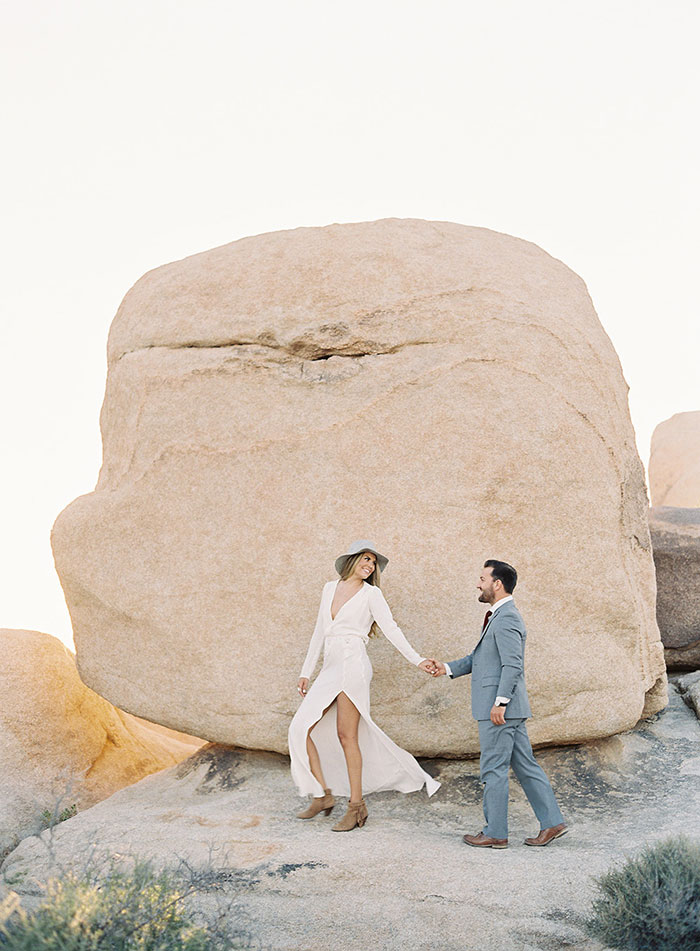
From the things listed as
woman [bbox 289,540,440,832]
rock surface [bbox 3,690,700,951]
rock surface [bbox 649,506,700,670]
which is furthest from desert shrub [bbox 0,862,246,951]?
rock surface [bbox 649,506,700,670]

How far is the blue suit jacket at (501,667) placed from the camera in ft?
18.8

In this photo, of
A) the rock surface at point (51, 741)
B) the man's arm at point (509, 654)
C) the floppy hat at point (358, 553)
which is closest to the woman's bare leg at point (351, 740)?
the floppy hat at point (358, 553)

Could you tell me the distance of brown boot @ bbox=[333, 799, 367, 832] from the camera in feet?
19.3

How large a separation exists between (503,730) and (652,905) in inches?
63.5

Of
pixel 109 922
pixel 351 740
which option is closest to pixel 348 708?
pixel 351 740

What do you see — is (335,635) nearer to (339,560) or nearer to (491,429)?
(339,560)

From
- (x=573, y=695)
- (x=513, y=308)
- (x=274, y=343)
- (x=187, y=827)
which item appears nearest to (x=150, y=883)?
(x=187, y=827)

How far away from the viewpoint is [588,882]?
4938mm

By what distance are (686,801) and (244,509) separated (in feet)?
12.9

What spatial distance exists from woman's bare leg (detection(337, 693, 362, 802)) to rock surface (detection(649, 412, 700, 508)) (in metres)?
13.0

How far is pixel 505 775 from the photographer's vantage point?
18.9 feet

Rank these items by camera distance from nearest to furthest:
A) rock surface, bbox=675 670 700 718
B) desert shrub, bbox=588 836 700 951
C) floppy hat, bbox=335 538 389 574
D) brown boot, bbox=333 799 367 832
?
desert shrub, bbox=588 836 700 951
brown boot, bbox=333 799 367 832
floppy hat, bbox=335 538 389 574
rock surface, bbox=675 670 700 718

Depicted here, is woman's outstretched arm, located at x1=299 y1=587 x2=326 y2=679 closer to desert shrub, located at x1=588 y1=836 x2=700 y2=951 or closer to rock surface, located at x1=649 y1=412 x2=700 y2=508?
desert shrub, located at x1=588 y1=836 x2=700 y2=951

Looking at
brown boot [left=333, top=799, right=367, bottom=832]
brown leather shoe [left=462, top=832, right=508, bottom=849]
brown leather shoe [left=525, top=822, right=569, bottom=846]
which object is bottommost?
brown leather shoe [left=525, top=822, right=569, bottom=846]
